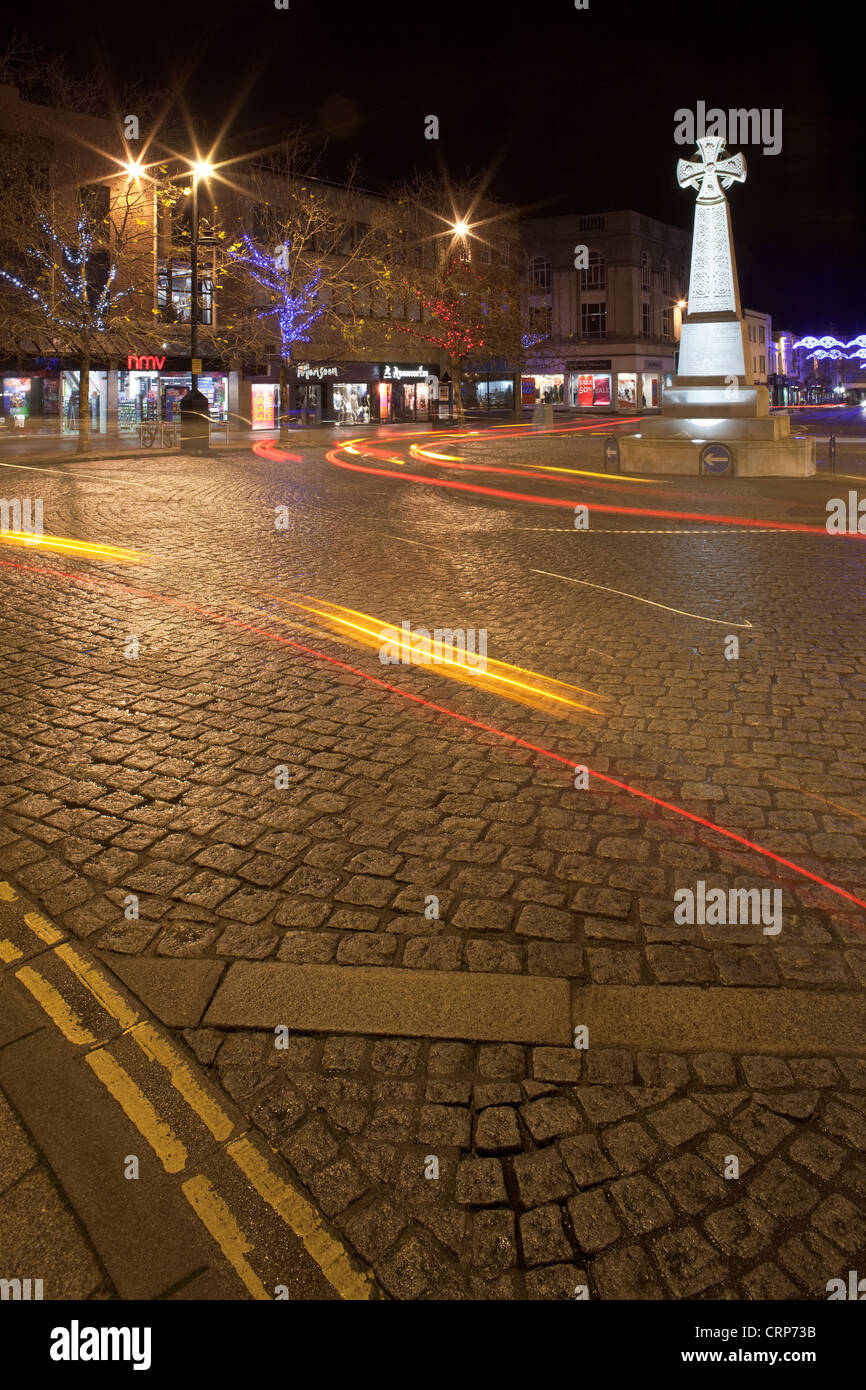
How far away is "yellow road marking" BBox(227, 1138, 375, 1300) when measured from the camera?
2508 millimetres

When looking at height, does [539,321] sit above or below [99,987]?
above

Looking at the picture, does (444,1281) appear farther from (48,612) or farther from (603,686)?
(48,612)

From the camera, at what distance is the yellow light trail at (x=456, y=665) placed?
7031mm

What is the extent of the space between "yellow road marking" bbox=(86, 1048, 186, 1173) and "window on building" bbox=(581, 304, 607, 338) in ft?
257

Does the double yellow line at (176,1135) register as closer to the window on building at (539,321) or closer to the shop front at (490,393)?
the window on building at (539,321)

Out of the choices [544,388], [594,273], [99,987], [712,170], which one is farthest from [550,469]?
[594,273]

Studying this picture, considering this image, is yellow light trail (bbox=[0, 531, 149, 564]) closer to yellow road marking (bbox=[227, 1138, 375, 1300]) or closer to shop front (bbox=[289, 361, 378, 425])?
yellow road marking (bbox=[227, 1138, 375, 1300])

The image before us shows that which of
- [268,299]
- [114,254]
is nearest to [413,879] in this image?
[114,254]

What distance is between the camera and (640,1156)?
2896mm

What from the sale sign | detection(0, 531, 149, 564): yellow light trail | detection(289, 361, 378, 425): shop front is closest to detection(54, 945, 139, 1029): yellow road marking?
detection(0, 531, 149, 564): yellow light trail

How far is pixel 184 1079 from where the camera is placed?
3217 millimetres

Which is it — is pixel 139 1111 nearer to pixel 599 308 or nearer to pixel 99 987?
pixel 99 987

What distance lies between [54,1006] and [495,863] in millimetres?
1951

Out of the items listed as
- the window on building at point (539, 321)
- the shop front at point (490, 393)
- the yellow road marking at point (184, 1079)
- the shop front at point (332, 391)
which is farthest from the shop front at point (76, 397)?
the yellow road marking at point (184, 1079)
